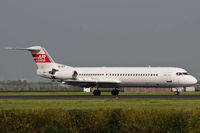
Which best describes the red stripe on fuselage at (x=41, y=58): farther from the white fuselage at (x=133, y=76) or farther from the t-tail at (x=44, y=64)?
the white fuselage at (x=133, y=76)

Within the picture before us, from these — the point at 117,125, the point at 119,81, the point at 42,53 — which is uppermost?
the point at 42,53

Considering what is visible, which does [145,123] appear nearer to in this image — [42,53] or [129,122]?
[129,122]

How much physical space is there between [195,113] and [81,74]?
149 feet

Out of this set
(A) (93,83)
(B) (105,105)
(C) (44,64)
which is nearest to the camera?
(B) (105,105)

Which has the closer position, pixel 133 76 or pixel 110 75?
pixel 133 76

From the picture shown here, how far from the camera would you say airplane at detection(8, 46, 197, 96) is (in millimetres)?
56781

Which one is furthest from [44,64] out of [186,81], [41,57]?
[186,81]

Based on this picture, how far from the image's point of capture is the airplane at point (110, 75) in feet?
186

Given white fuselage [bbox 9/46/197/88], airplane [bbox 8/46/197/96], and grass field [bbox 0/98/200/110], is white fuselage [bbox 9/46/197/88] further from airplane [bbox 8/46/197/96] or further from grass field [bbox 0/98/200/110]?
grass field [bbox 0/98/200/110]

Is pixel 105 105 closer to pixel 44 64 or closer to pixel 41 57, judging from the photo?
pixel 44 64

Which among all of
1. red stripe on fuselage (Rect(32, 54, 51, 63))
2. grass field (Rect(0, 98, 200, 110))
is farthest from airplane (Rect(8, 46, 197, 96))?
grass field (Rect(0, 98, 200, 110))

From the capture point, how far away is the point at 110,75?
198 feet

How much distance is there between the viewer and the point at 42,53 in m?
63.9

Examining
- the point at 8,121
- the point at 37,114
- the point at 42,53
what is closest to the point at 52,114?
the point at 37,114
